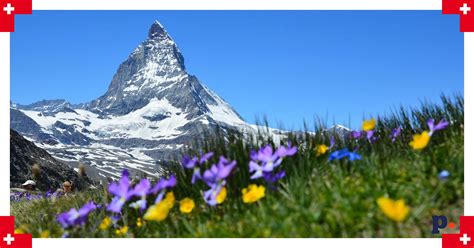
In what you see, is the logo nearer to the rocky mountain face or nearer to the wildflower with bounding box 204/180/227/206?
the wildflower with bounding box 204/180/227/206

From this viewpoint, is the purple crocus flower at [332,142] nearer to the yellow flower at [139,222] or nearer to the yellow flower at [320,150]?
the yellow flower at [320,150]

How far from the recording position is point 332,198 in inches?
134

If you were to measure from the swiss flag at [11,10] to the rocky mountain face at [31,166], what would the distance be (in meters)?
13.5

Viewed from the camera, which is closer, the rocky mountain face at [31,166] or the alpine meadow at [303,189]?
the alpine meadow at [303,189]

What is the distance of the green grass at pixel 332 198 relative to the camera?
10.5 feet

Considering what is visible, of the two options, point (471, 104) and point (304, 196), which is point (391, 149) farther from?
point (304, 196)

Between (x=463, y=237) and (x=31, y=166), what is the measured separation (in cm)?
1899

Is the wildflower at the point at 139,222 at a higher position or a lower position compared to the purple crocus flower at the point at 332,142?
lower

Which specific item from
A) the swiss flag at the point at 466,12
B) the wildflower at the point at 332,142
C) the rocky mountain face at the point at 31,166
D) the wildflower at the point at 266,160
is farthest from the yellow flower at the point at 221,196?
the rocky mountain face at the point at 31,166

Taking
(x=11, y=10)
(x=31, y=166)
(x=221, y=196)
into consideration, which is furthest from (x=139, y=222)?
(x=31, y=166)

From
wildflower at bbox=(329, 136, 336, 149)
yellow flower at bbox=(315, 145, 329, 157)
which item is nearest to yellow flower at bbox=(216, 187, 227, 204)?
yellow flower at bbox=(315, 145, 329, 157)

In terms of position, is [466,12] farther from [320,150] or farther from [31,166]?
[31,166]
